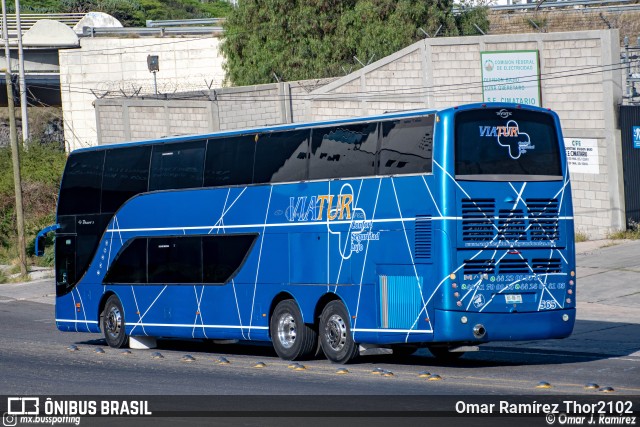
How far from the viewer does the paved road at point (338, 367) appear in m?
13.7

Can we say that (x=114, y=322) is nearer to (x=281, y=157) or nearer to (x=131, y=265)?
(x=131, y=265)

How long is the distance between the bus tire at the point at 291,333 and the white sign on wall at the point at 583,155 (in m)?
17.6

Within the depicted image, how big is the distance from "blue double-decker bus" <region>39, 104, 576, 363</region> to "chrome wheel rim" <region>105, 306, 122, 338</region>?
0.59 ft

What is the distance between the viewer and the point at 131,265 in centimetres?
2194

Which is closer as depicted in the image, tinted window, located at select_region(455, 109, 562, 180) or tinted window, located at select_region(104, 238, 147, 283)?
tinted window, located at select_region(455, 109, 562, 180)

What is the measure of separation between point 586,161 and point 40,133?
157 feet

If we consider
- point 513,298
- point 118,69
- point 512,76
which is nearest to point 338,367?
point 513,298

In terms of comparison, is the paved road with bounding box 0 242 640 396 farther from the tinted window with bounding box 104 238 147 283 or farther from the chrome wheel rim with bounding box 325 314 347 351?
the tinted window with bounding box 104 238 147 283

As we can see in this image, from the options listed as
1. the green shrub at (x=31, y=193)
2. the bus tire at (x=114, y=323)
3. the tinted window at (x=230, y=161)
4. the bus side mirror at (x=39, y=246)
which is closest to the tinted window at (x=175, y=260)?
the tinted window at (x=230, y=161)

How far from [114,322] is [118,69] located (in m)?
45.7

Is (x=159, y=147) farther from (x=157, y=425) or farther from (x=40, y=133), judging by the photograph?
(x=40, y=133)

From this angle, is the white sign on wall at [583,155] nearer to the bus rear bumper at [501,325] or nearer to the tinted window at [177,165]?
the tinted window at [177,165]

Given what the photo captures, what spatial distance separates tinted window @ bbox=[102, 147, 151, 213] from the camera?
70.1ft

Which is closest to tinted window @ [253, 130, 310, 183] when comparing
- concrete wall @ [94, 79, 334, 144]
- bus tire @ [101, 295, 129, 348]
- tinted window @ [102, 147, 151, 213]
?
tinted window @ [102, 147, 151, 213]
